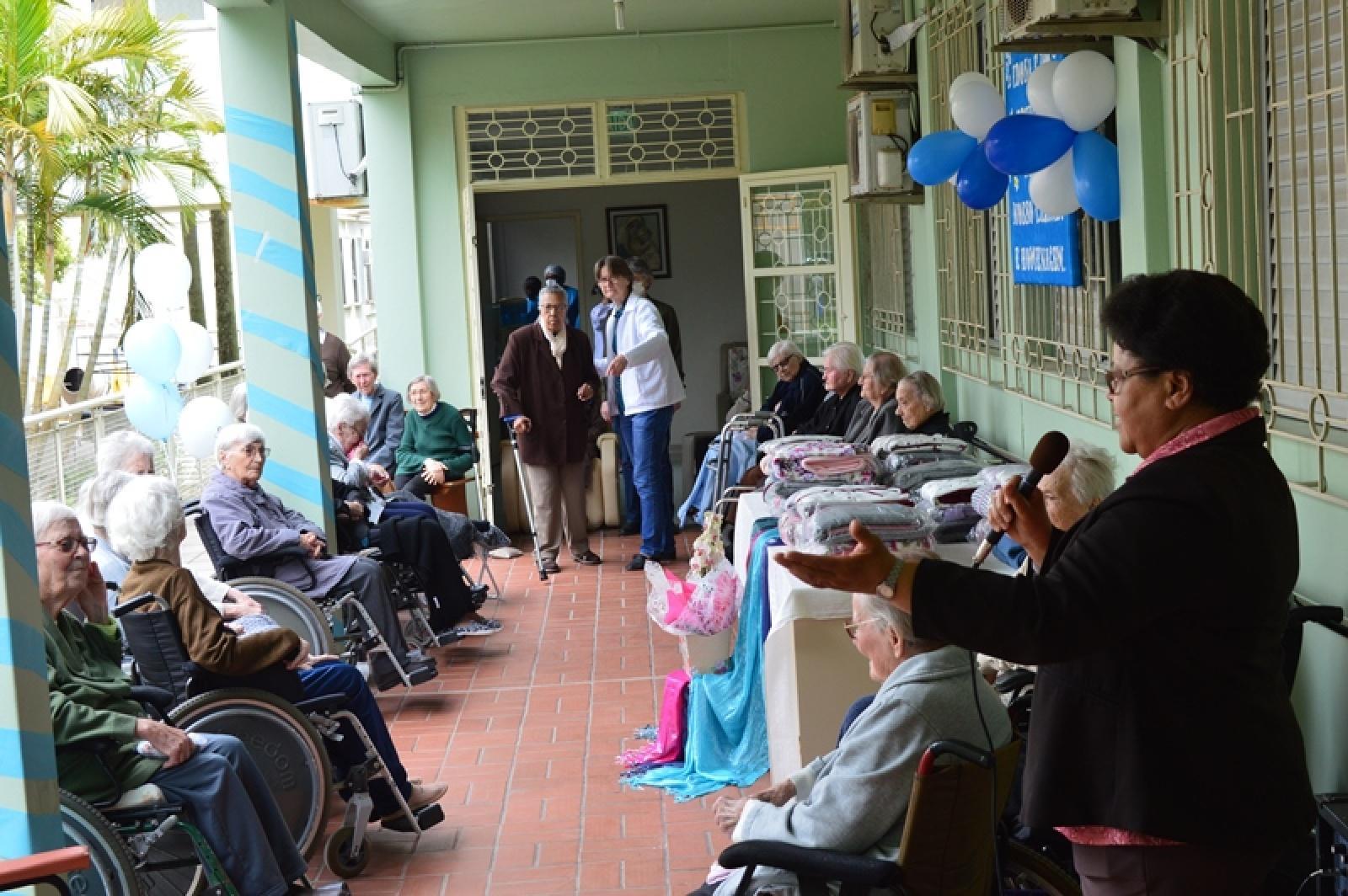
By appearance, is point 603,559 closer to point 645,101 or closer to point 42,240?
point 645,101

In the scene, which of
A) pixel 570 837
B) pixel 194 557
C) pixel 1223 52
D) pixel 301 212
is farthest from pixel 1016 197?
pixel 194 557

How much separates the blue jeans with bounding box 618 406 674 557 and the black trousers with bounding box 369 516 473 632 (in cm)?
220

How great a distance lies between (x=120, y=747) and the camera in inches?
145

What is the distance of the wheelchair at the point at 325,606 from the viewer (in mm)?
5723

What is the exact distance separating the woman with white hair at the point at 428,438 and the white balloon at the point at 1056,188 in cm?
486

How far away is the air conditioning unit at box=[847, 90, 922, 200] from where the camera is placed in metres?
7.89

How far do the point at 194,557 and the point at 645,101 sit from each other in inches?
176

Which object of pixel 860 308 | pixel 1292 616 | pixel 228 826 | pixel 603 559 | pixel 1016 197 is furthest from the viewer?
pixel 860 308

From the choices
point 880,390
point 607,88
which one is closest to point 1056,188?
point 880,390

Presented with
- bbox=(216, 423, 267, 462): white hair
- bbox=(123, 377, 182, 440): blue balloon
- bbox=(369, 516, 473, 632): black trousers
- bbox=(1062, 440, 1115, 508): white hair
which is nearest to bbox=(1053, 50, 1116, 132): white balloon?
bbox=(1062, 440, 1115, 508): white hair

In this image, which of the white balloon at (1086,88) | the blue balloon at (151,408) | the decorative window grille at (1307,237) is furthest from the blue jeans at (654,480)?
the decorative window grille at (1307,237)

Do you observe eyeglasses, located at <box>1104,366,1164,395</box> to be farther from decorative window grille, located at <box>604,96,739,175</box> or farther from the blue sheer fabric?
decorative window grille, located at <box>604,96,739,175</box>

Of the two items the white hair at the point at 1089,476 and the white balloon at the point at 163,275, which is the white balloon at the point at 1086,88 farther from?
the white balloon at the point at 163,275

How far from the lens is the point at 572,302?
441 inches
